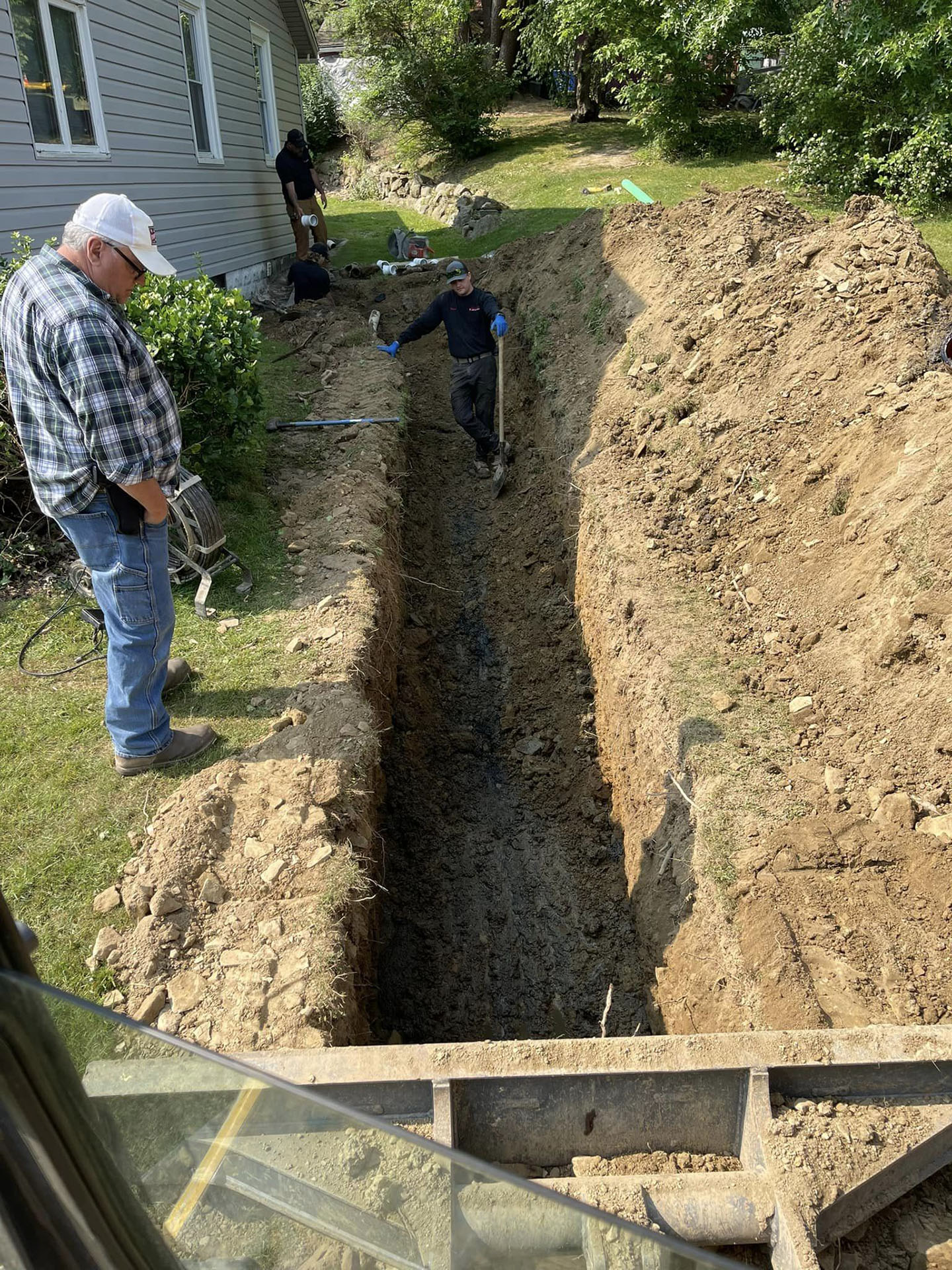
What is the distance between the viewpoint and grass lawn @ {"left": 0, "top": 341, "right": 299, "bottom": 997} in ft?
13.0

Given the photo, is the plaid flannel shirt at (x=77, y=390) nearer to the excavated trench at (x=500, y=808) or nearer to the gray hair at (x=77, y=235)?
the gray hair at (x=77, y=235)

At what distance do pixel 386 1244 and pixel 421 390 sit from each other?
11.4 metres

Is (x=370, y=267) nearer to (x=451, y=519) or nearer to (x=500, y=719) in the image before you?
(x=451, y=519)

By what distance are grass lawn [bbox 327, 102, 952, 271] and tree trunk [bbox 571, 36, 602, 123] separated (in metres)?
0.29

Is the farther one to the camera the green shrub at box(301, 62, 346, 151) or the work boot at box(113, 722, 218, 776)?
the green shrub at box(301, 62, 346, 151)

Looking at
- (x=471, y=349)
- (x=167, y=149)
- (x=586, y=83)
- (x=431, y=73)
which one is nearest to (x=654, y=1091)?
(x=471, y=349)

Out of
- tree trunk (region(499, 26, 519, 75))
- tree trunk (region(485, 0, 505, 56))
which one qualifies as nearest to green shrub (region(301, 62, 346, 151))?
tree trunk (region(485, 0, 505, 56))

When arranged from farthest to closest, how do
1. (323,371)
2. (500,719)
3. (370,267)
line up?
(370,267)
(323,371)
(500,719)

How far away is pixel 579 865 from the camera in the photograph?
5.67 metres

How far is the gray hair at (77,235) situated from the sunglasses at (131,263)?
0.07m

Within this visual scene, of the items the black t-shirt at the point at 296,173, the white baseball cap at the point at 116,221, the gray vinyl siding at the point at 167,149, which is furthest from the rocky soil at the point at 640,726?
the black t-shirt at the point at 296,173

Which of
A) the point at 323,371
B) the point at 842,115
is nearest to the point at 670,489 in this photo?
the point at 323,371

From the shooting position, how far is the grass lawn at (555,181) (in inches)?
598

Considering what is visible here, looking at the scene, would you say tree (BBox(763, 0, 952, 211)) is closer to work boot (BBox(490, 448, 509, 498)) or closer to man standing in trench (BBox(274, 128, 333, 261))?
work boot (BBox(490, 448, 509, 498))
